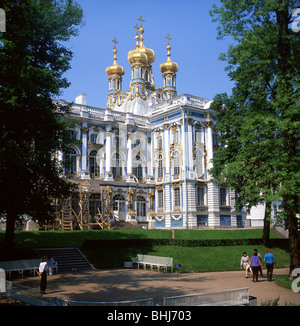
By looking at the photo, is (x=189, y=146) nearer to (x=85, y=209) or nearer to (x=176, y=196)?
(x=176, y=196)

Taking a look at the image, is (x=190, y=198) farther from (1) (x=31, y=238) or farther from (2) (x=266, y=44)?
(2) (x=266, y=44)

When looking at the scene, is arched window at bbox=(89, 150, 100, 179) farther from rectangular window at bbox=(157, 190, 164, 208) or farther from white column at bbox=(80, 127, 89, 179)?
rectangular window at bbox=(157, 190, 164, 208)

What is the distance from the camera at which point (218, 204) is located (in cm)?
3866

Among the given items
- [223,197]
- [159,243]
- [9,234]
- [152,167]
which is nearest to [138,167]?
Answer: [152,167]

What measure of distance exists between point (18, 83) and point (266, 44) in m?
11.3

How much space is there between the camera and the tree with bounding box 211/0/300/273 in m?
14.8

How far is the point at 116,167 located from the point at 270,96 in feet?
82.1

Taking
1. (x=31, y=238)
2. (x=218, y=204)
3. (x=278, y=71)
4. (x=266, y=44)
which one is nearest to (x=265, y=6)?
(x=266, y=44)

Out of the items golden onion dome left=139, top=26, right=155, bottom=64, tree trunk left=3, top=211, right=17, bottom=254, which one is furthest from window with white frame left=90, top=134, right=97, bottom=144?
golden onion dome left=139, top=26, right=155, bottom=64

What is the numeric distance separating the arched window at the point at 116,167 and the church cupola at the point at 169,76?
23007 millimetres

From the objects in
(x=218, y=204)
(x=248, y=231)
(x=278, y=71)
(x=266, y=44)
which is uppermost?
(x=266, y=44)

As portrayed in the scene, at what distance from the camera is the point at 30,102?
1712 centimetres

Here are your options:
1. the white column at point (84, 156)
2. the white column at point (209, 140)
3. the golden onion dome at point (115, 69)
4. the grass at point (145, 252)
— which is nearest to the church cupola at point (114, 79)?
the golden onion dome at point (115, 69)

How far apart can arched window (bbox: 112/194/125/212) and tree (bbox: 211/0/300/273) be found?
920 inches
